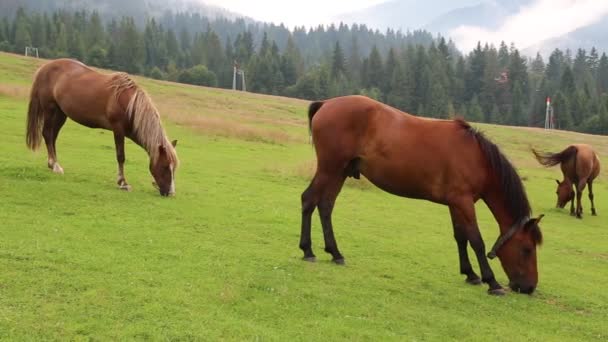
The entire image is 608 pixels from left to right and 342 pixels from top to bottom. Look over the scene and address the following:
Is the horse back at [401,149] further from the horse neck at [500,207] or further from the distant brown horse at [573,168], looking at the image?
the distant brown horse at [573,168]

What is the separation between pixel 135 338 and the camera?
441 centimetres

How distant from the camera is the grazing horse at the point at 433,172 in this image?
7.15 meters

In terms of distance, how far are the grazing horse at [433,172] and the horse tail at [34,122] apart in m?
7.36

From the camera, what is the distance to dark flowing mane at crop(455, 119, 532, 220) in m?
7.13

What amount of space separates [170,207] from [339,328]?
555 centimetres

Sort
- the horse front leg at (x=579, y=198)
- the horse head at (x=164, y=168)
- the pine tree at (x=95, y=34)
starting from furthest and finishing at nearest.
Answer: the pine tree at (x=95, y=34), the horse front leg at (x=579, y=198), the horse head at (x=164, y=168)

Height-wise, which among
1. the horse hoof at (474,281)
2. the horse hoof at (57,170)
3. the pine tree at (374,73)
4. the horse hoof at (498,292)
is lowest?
the horse hoof at (474,281)

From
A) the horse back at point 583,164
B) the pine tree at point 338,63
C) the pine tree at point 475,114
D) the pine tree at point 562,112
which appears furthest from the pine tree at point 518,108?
the horse back at point 583,164

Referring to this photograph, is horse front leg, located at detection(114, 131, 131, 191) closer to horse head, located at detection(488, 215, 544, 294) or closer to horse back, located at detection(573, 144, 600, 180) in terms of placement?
horse head, located at detection(488, 215, 544, 294)

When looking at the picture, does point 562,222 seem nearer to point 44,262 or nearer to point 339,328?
point 339,328

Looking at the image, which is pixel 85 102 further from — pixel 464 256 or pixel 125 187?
pixel 464 256

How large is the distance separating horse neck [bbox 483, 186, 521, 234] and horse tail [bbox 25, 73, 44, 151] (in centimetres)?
962

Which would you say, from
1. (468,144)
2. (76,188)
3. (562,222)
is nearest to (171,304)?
(468,144)

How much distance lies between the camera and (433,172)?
285 inches
